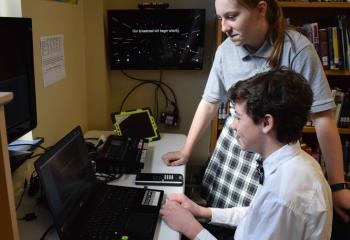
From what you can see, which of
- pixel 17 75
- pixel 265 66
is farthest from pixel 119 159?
pixel 265 66

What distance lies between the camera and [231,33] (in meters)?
1.22

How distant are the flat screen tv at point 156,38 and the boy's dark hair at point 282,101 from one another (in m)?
1.18

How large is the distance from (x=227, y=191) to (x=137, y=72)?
3.51 ft

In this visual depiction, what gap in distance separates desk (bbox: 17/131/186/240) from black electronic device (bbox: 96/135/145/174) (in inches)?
1.4

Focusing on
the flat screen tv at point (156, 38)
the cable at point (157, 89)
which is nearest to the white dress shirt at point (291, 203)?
the flat screen tv at point (156, 38)

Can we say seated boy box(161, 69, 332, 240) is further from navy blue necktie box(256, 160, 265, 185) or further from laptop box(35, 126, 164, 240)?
laptop box(35, 126, 164, 240)

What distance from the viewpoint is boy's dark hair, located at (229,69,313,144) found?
87cm

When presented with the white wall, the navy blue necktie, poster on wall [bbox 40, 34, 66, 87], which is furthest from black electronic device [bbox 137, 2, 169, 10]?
the navy blue necktie

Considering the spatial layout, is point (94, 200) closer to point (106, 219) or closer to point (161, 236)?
point (106, 219)

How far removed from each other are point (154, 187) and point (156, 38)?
1045 millimetres

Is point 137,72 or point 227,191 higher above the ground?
point 137,72

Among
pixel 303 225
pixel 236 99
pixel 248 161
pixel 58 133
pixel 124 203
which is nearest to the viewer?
pixel 303 225

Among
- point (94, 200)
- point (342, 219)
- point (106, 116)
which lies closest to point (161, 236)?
point (94, 200)

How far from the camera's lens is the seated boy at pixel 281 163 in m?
0.82
